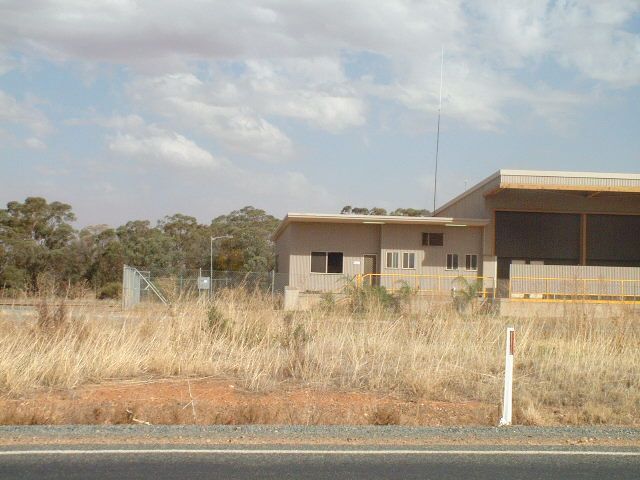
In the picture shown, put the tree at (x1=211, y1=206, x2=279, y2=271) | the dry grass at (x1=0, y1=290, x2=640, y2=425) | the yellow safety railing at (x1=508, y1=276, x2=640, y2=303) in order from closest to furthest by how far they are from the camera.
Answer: the dry grass at (x1=0, y1=290, x2=640, y2=425) → the yellow safety railing at (x1=508, y1=276, x2=640, y2=303) → the tree at (x1=211, y1=206, x2=279, y2=271)

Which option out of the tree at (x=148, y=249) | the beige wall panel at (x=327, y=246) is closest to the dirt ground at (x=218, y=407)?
the beige wall panel at (x=327, y=246)

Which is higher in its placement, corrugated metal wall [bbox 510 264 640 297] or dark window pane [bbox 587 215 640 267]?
dark window pane [bbox 587 215 640 267]

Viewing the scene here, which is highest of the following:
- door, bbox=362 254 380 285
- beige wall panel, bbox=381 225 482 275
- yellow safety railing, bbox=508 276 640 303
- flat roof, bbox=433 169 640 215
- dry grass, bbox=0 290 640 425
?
flat roof, bbox=433 169 640 215

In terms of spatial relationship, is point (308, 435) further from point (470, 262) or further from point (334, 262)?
point (470, 262)

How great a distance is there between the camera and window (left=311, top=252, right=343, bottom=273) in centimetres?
4281

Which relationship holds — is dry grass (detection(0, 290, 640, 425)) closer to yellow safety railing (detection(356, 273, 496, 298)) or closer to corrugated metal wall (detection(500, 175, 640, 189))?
corrugated metal wall (detection(500, 175, 640, 189))

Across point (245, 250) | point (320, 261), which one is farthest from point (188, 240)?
point (320, 261)

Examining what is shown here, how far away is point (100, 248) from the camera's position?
55625mm

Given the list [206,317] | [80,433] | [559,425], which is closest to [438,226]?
[206,317]

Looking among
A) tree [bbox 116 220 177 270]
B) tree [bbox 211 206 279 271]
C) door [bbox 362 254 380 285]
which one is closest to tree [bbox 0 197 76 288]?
tree [bbox 116 220 177 270]

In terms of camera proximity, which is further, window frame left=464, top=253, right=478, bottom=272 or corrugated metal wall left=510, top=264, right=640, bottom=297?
window frame left=464, top=253, right=478, bottom=272

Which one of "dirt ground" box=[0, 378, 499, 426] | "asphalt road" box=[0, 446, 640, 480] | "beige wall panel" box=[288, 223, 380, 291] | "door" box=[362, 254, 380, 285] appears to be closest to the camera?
"asphalt road" box=[0, 446, 640, 480]

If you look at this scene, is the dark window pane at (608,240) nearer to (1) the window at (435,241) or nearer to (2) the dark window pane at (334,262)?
(1) the window at (435,241)

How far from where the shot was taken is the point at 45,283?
1573 centimetres
